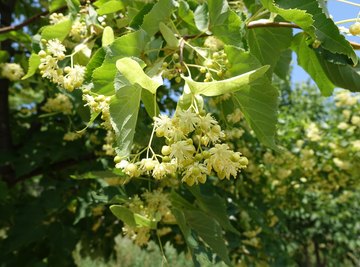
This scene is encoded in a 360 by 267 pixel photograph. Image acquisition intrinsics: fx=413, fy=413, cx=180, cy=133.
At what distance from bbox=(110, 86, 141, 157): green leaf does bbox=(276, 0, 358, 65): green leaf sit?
445 mm

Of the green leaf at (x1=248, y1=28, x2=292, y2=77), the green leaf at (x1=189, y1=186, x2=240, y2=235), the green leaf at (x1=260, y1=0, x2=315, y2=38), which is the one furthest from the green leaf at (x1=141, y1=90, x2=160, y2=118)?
the green leaf at (x1=189, y1=186, x2=240, y2=235)

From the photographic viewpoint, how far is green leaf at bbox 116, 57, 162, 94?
671 millimetres

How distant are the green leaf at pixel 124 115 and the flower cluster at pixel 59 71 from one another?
0.76 feet

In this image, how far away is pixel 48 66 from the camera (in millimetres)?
966

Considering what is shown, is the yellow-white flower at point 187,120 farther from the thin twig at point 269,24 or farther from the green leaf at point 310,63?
the green leaf at point 310,63

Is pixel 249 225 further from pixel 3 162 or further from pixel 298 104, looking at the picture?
pixel 298 104

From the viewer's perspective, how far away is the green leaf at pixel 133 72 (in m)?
0.67

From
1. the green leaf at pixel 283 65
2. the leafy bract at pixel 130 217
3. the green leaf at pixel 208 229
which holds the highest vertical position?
the green leaf at pixel 283 65

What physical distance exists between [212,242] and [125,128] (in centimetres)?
65

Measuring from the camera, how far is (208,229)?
1251mm

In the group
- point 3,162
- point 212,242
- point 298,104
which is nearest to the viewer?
point 212,242

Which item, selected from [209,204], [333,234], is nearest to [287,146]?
[209,204]

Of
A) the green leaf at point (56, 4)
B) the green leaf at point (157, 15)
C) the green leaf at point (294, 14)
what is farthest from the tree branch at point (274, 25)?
the green leaf at point (56, 4)

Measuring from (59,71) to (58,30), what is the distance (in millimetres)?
255
